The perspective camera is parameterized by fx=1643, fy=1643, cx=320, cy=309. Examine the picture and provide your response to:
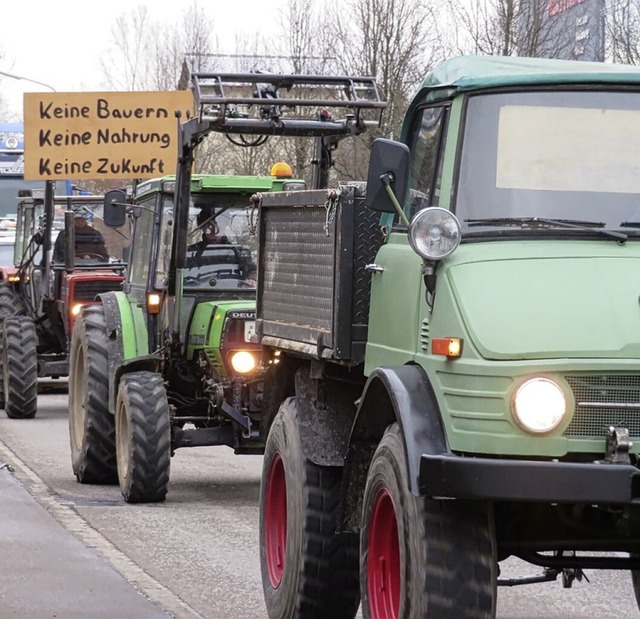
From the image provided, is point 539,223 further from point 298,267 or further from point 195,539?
point 195,539

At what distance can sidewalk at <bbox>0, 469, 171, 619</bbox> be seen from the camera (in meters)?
7.66

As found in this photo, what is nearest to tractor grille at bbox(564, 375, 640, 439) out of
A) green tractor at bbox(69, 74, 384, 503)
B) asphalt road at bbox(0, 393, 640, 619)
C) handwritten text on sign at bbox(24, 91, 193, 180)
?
asphalt road at bbox(0, 393, 640, 619)

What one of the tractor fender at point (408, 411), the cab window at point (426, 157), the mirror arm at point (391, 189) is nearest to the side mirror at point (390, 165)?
the mirror arm at point (391, 189)

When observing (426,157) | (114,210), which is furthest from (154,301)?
(426,157)

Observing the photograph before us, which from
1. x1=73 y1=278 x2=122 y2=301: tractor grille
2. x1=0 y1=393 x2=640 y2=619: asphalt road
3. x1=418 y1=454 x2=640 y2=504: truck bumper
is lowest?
x1=0 y1=393 x2=640 y2=619: asphalt road

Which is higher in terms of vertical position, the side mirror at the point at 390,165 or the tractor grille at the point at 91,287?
the side mirror at the point at 390,165

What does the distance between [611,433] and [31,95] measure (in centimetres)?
1521

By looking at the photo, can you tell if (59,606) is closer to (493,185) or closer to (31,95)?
(493,185)

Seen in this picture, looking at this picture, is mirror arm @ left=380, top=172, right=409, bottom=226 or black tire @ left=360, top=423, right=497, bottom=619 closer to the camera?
black tire @ left=360, top=423, right=497, bottom=619

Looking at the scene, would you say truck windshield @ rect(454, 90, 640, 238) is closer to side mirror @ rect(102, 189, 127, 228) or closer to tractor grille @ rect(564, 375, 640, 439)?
tractor grille @ rect(564, 375, 640, 439)

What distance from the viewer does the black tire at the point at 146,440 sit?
1145 cm

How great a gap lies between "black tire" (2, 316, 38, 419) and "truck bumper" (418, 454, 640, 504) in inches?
524

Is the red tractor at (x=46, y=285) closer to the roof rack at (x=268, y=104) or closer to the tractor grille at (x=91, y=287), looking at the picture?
the tractor grille at (x=91, y=287)

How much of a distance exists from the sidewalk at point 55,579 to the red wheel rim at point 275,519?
56 cm
